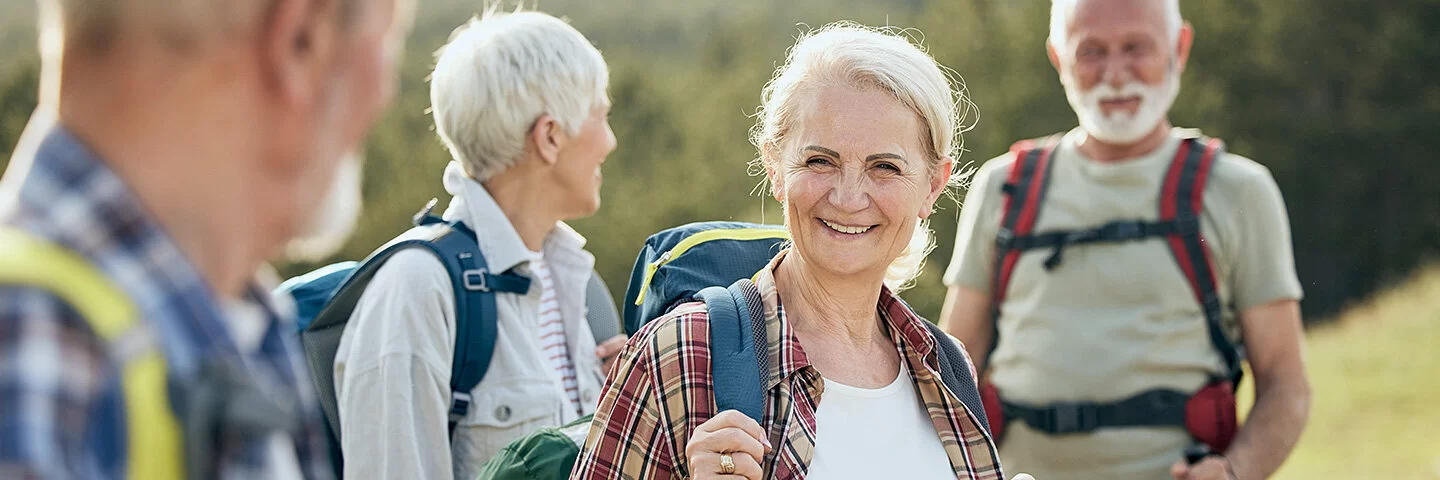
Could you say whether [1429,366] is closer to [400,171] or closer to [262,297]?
[262,297]

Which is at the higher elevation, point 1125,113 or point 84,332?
point 84,332

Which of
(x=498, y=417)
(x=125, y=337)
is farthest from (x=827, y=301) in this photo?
(x=125, y=337)

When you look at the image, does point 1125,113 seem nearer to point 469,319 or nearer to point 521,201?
point 521,201

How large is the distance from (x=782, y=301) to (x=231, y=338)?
1479mm

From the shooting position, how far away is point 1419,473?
989 cm

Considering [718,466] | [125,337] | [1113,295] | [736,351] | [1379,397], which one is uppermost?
[125,337]

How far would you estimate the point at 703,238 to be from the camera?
2609 millimetres

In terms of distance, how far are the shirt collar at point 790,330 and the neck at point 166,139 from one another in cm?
125

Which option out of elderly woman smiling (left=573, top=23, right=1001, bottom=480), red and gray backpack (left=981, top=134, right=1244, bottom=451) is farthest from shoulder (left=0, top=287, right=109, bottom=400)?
red and gray backpack (left=981, top=134, right=1244, bottom=451)

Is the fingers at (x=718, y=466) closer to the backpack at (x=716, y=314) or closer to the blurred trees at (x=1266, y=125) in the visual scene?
the backpack at (x=716, y=314)

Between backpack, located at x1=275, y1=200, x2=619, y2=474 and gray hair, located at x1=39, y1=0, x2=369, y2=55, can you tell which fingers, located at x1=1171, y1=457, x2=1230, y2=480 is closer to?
backpack, located at x1=275, y1=200, x2=619, y2=474

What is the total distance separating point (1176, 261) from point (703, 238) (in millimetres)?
1828

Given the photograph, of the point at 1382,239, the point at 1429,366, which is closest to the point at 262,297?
the point at 1429,366

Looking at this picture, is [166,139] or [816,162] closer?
[166,139]
